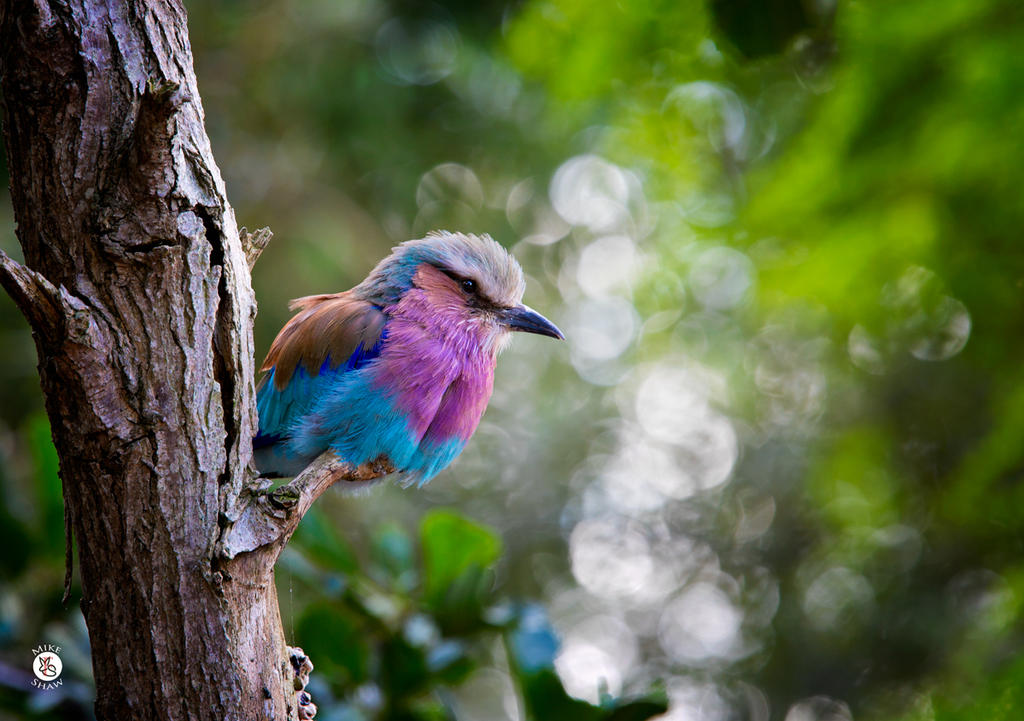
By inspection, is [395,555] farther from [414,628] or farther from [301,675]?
[301,675]

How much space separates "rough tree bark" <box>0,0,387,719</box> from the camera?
87.2 inches

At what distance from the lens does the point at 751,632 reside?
9617 mm

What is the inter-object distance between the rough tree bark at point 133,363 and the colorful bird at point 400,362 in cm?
95

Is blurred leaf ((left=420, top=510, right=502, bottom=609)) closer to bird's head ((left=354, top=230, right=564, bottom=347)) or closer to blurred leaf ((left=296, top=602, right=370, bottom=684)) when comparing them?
blurred leaf ((left=296, top=602, right=370, bottom=684))

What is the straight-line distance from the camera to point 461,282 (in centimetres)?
389

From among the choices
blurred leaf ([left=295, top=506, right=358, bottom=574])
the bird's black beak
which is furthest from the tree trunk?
blurred leaf ([left=295, top=506, right=358, bottom=574])

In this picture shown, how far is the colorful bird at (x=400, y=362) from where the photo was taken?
3.39 metres

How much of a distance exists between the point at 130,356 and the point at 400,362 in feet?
4.39

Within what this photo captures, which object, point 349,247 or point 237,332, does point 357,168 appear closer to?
point 349,247

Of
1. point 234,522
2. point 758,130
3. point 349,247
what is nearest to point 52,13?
point 234,522

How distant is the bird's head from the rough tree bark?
1.50 metres

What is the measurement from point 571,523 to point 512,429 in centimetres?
124

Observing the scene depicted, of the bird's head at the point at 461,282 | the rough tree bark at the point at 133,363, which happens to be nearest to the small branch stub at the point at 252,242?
the rough tree bark at the point at 133,363

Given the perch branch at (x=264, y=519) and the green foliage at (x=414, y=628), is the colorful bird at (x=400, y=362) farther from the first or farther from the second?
the perch branch at (x=264, y=519)
